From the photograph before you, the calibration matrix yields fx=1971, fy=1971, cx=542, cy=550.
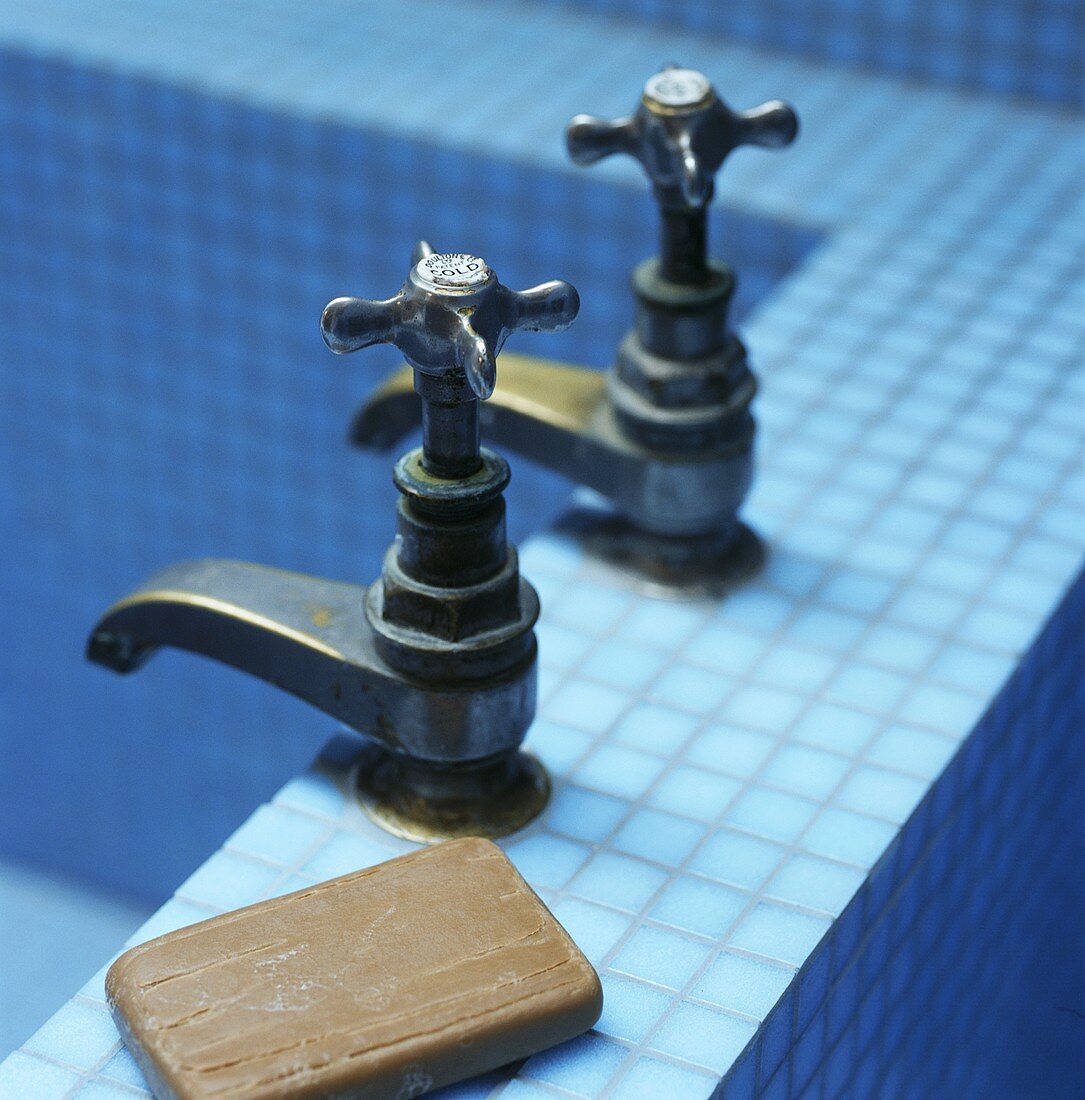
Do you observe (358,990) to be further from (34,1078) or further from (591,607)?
(591,607)

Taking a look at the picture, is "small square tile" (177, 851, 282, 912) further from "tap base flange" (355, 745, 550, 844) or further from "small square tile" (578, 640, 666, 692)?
"small square tile" (578, 640, 666, 692)

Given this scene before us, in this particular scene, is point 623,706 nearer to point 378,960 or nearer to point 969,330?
point 378,960

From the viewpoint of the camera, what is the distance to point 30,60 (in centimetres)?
137

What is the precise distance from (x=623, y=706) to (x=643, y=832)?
0.08 metres

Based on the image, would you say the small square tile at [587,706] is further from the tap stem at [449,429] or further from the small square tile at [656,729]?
the tap stem at [449,429]

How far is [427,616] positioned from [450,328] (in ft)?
0.34

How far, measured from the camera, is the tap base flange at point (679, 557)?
0.83 meters

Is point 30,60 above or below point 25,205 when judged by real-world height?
above

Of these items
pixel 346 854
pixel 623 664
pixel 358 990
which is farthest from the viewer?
pixel 623 664

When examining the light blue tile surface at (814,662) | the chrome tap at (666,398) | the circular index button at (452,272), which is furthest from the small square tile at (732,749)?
the circular index button at (452,272)

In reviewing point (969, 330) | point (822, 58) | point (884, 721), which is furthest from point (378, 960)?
point (822, 58)

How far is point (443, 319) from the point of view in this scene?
1.96ft

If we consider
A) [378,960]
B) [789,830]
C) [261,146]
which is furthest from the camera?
[261,146]

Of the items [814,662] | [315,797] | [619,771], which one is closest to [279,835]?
[315,797]
